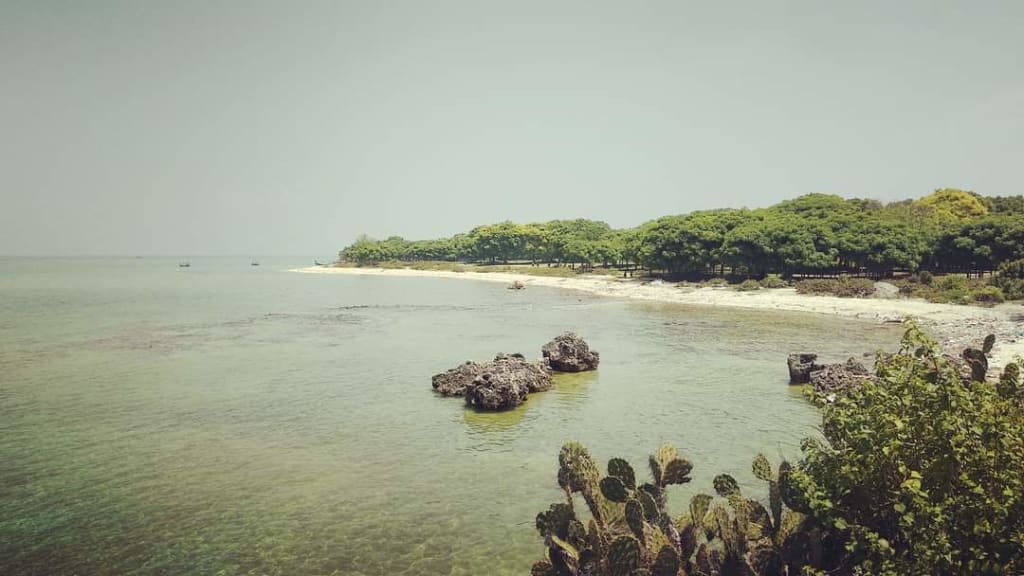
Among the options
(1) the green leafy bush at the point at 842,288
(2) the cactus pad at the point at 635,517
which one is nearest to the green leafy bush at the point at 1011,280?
(1) the green leafy bush at the point at 842,288

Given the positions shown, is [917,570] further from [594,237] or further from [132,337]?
[594,237]

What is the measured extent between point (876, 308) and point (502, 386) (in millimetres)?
50671

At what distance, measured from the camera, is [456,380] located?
29078 mm

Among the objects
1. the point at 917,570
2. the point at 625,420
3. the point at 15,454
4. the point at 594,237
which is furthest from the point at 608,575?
the point at 594,237

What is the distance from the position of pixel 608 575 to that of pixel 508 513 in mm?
6384

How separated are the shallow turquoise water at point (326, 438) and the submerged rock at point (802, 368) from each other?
0.82 meters

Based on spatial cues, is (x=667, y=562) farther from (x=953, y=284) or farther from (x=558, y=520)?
(x=953, y=284)

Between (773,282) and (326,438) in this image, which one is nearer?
(326,438)

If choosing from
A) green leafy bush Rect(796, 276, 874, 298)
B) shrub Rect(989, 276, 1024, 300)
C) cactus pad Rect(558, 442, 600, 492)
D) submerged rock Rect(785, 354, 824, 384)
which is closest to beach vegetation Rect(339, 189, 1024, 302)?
shrub Rect(989, 276, 1024, 300)

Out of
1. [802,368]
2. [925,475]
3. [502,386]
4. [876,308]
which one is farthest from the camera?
[876,308]

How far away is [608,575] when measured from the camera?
9242 mm

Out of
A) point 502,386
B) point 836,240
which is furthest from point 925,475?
point 836,240

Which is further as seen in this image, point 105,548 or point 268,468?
point 268,468

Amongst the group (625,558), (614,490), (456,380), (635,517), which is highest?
(614,490)
